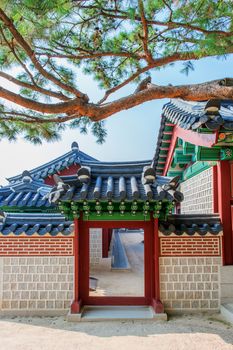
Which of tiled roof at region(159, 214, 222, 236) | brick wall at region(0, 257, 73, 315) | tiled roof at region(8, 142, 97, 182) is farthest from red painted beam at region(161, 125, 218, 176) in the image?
tiled roof at region(8, 142, 97, 182)

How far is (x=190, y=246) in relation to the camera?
591 centimetres

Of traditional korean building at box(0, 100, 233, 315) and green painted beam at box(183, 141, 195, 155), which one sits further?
green painted beam at box(183, 141, 195, 155)

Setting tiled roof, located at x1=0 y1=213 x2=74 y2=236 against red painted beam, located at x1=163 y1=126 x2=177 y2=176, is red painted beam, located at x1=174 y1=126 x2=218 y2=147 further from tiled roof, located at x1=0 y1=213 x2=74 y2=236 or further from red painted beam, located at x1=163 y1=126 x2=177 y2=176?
tiled roof, located at x1=0 y1=213 x2=74 y2=236

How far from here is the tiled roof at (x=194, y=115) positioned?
4.33 m

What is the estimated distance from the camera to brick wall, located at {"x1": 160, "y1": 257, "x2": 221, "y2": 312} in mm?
5816

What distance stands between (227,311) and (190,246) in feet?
4.26

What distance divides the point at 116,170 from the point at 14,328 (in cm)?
362

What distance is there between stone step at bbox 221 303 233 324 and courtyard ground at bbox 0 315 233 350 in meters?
0.12

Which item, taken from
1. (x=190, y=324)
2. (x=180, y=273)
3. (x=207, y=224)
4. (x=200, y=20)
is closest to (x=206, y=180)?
(x=207, y=224)

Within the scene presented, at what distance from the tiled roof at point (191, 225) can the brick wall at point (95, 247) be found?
564 centimetres

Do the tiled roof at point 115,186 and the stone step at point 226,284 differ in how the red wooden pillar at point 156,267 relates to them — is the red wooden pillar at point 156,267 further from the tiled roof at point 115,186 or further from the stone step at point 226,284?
the stone step at point 226,284

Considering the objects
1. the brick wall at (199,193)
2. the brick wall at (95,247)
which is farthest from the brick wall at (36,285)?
the brick wall at (95,247)

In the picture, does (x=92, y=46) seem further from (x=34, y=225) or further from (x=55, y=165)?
(x=55, y=165)

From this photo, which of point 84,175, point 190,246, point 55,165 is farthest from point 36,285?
point 55,165
